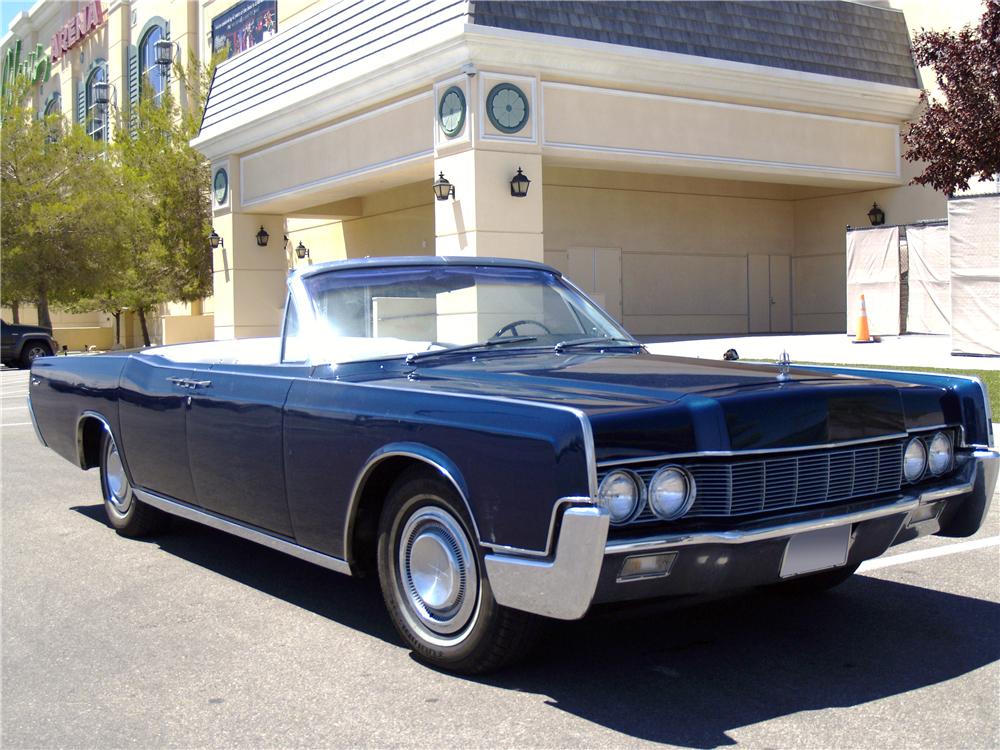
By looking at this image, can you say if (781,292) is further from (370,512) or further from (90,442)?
(370,512)

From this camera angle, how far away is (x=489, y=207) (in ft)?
55.6

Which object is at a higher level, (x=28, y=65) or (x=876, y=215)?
(x=28, y=65)

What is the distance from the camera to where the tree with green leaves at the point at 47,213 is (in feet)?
108

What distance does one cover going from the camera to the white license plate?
360cm

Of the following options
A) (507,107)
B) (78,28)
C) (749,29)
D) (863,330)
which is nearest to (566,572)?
(507,107)

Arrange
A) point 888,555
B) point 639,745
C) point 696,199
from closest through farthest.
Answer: point 639,745, point 888,555, point 696,199

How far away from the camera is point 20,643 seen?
14.3 feet

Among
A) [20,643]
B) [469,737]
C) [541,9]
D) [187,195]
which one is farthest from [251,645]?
[187,195]

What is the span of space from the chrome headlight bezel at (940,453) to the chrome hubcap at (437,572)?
1910mm

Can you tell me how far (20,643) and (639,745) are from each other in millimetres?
2653

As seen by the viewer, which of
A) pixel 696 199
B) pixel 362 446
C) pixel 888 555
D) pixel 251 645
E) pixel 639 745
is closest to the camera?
pixel 639 745

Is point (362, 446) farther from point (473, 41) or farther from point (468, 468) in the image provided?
point (473, 41)

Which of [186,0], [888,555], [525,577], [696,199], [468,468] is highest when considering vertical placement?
[186,0]

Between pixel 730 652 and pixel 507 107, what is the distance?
1397 centimetres
